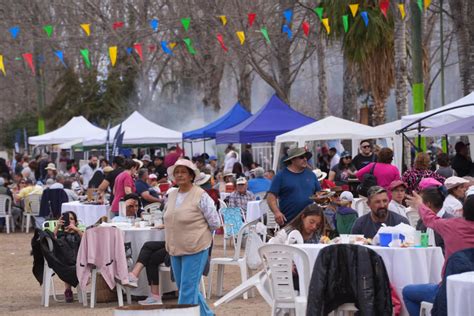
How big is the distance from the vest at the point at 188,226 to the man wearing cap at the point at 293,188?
189cm

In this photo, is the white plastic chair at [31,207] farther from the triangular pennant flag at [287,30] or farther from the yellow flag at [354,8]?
the triangular pennant flag at [287,30]

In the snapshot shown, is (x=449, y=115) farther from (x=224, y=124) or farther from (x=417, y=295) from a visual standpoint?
(x=224, y=124)

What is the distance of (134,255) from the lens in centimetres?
1295

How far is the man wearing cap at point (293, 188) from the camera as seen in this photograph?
11.5 m

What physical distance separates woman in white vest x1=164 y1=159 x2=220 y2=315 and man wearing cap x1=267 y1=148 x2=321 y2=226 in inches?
73.8

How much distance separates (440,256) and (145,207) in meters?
7.55

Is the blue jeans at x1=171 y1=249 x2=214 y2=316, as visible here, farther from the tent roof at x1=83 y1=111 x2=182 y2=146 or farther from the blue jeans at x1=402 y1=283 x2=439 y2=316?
the tent roof at x1=83 y1=111 x2=182 y2=146

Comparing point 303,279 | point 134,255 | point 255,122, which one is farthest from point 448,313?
point 255,122

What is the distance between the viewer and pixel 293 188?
11.5m

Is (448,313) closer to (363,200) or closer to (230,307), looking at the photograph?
(230,307)

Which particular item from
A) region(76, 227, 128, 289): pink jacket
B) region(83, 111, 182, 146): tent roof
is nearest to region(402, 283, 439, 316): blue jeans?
region(76, 227, 128, 289): pink jacket

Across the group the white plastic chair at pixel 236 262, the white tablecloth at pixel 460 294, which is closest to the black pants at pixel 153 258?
the white plastic chair at pixel 236 262

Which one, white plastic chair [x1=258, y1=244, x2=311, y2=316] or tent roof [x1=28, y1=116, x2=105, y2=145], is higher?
tent roof [x1=28, y1=116, x2=105, y2=145]

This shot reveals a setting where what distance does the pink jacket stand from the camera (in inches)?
480
